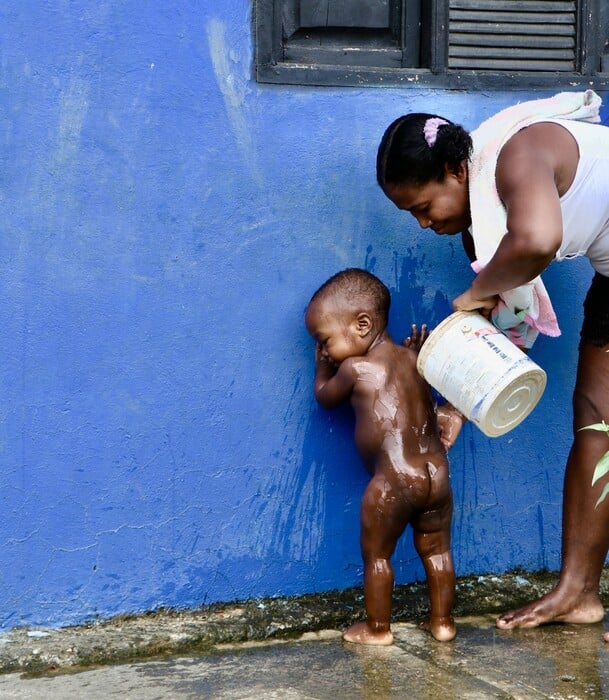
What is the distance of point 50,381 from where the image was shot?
2777 mm

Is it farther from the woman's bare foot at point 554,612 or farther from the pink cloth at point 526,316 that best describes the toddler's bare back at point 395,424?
the woman's bare foot at point 554,612

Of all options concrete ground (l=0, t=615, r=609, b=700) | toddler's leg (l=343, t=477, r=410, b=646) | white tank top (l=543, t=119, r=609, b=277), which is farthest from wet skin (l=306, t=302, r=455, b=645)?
white tank top (l=543, t=119, r=609, b=277)

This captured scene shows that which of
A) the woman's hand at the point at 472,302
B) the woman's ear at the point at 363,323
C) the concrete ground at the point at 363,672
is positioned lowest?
the concrete ground at the point at 363,672

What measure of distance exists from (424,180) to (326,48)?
633mm

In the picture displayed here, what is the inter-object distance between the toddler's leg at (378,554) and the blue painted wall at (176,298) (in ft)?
0.77

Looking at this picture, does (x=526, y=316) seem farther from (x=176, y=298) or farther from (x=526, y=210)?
(x=176, y=298)

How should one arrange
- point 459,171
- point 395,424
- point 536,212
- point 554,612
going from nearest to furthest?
point 536,212, point 459,171, point 395,424, point 554,612

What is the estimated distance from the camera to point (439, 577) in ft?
9.53

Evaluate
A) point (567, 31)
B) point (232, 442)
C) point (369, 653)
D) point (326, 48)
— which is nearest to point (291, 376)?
point (232, 442)

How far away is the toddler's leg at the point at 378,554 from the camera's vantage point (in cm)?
283

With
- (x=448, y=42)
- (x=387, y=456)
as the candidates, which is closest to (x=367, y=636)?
(x=387, y=456)

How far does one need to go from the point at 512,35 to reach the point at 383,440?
4.42ft

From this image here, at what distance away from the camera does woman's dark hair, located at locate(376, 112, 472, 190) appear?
2.70 m

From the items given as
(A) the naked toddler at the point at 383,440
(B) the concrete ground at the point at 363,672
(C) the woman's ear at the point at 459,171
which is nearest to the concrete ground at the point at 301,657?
(B) the concrete ground at the point at 363,672
